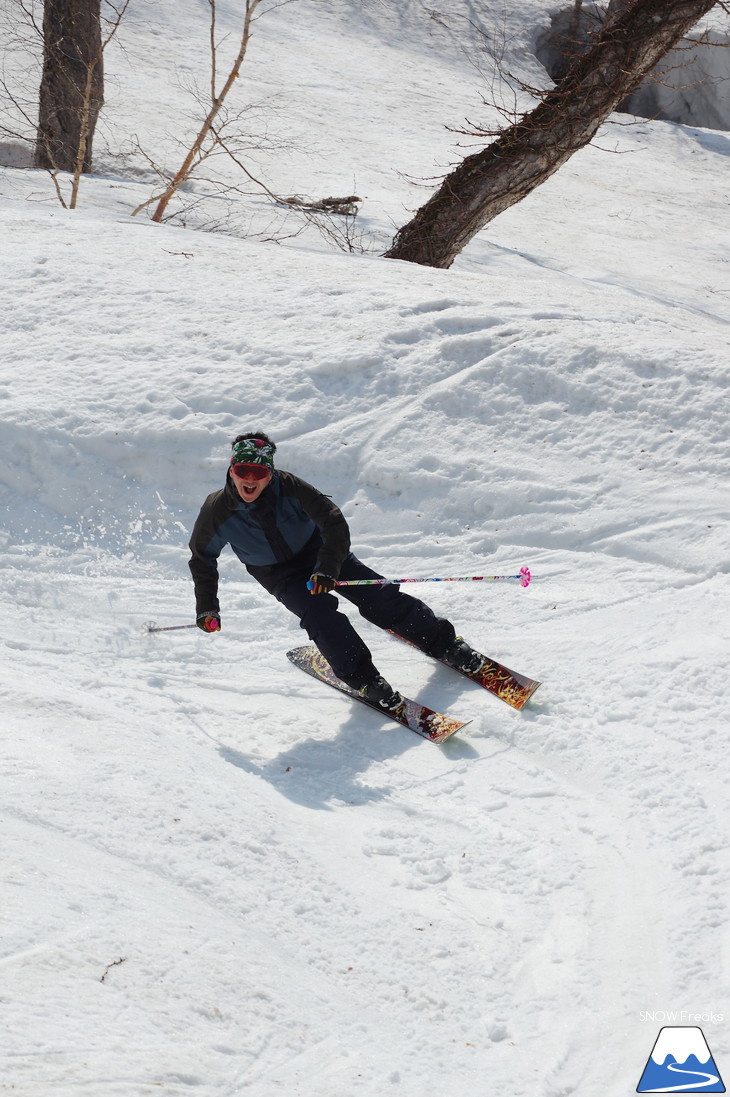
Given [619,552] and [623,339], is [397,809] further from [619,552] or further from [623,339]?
[623,339]

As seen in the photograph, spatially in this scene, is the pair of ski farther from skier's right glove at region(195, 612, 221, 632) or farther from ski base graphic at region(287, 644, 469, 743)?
skier's right glove at region(195, 612, 221, 632)

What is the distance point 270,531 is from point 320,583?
0.44 metres

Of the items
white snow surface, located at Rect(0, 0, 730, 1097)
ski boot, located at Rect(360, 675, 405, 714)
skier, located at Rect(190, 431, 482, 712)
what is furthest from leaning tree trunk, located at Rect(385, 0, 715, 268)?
ski boot, located at Rect(360, 675, 405, 714)

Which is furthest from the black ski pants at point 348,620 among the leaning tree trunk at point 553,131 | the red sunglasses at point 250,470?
the leaning tree trunk at point 553,131

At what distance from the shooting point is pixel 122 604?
6.02m

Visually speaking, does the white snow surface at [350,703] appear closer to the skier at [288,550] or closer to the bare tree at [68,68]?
the skier at [288,550]

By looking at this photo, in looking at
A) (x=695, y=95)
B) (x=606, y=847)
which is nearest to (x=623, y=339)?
(x=606, y=847)

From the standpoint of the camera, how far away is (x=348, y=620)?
201 inches

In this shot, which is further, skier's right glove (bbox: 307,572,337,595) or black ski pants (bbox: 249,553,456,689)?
black ski pants (bbox: 249,553,456,689)

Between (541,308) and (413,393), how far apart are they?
1.70 m

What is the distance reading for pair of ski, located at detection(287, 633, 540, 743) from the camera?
16.1ft

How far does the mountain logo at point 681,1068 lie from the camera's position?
9.22ft

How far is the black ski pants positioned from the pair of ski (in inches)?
7.4

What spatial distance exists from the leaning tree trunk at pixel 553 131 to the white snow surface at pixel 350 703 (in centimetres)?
139
